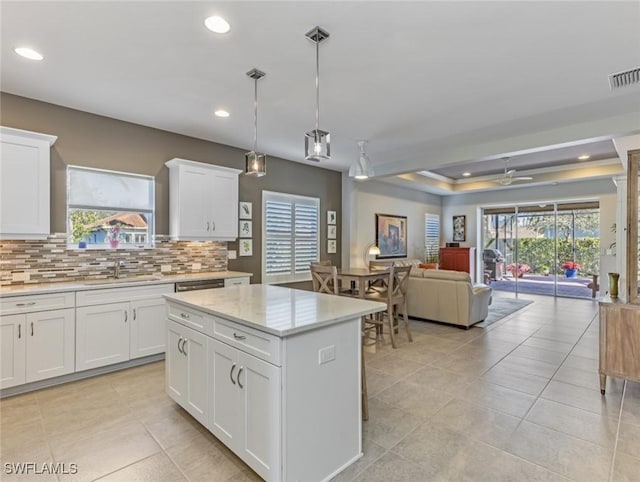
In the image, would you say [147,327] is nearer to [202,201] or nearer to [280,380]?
[202,201]

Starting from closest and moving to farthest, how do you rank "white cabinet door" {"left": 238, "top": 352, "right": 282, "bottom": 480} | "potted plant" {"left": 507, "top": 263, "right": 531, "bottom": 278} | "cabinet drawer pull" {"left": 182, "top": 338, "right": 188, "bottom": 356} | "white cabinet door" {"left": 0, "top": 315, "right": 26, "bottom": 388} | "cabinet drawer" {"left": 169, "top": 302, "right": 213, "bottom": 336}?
1. "white cabinet door" {"left": 238, "top": 352, "right": 282, "bottom": 480}
2. "cabinet drawer" {"left": 169, "top": 302, "right": 213, "bottom": 336}
3. "cabinet drawer pull" {"left": 182, "top": 338, "right": 188, "bottom": 356}
4. "white cabinet door" {"left": 0, "top": 315, "right": 26, "bottom": 388}
5. "potted plant" {"left": 507, "top": 263, "right": 531, "bottom": 278}

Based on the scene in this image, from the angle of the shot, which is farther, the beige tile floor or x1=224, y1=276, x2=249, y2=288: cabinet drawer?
x1=224, y1=276, x2=249, y2=288: cabinet drawer

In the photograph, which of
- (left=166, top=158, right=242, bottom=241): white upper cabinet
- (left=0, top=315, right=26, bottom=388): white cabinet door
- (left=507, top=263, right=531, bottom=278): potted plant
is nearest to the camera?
(left=0, top=315, right=26, bottom=388): white cabinet door

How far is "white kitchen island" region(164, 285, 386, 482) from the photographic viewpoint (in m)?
1.75

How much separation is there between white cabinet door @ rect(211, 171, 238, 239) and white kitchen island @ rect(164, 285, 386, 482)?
89.5 inches

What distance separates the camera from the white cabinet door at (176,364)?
8.45 feet

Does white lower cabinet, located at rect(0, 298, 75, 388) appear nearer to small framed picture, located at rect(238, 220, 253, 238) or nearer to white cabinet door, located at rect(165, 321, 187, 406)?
white cabinet door, located at rect(165, 321, 187, 406)

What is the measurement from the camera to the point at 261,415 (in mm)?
1825

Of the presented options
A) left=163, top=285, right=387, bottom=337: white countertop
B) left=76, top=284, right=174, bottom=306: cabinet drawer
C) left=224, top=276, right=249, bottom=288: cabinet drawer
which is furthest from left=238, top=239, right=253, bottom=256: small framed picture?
left=163, top=285, right=387, bottom=337: white countertop

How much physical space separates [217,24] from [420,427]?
3.23 metres

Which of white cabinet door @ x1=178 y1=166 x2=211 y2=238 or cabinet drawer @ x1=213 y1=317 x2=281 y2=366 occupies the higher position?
white cabinet door @ x1=178 y1=166 x2=211 y2=238

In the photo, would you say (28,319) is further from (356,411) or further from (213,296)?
(356,411)

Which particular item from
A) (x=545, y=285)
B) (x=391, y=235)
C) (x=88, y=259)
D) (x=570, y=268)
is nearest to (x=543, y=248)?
(x=570, y=268)

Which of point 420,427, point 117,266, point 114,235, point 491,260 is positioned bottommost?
point 420,427
